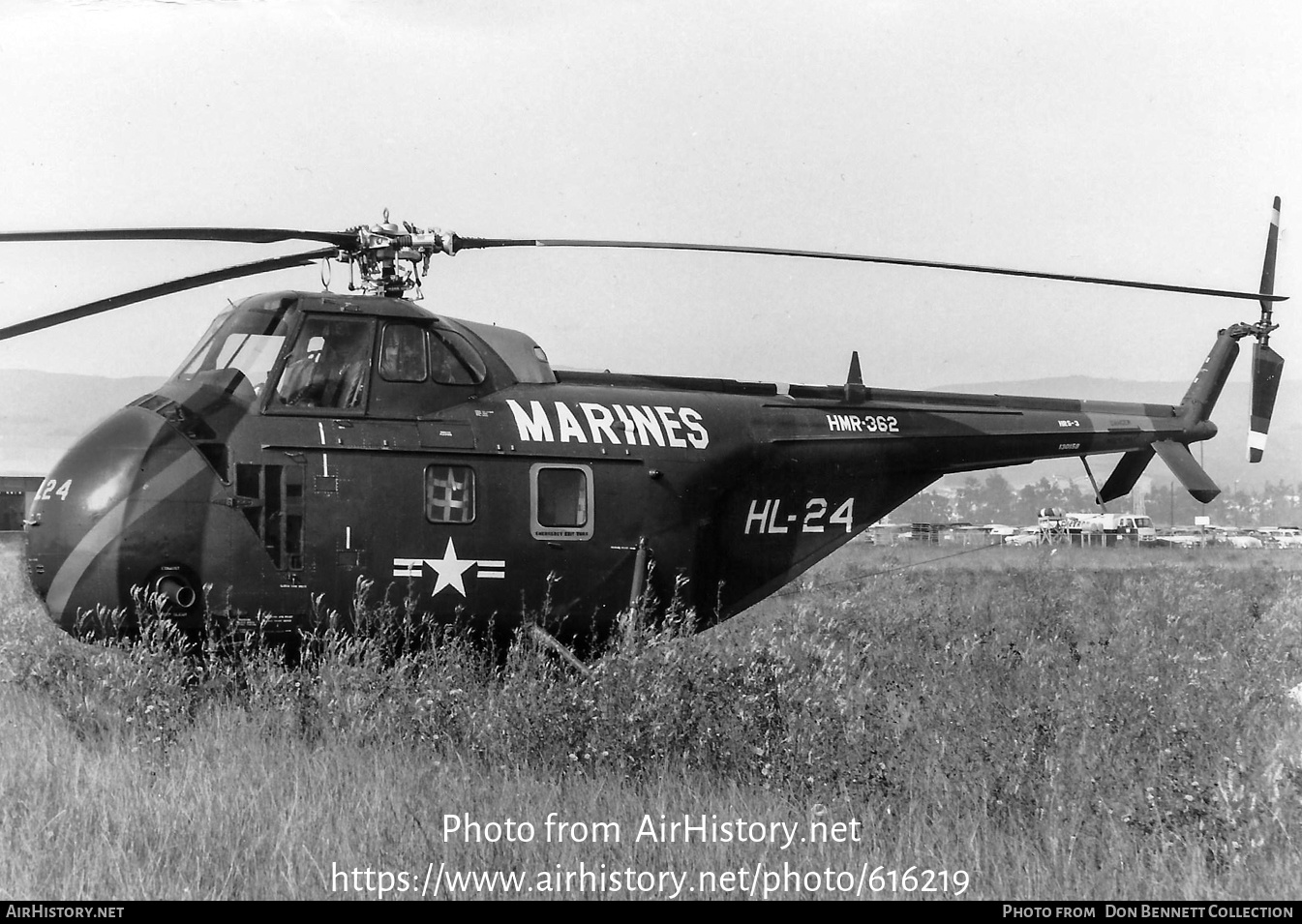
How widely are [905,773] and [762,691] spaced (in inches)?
56.8

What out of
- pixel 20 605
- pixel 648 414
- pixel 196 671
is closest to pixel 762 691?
pixel 648 414

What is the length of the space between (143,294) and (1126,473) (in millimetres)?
9865

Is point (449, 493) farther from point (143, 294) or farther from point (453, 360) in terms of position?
point (143, 294)

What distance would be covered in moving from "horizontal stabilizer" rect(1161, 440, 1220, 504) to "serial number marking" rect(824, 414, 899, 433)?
326 centimetres

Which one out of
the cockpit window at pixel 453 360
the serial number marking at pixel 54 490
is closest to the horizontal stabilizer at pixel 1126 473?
the cockpit window at pixel 453 360

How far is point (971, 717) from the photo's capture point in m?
7.60

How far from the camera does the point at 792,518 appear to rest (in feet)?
34.9

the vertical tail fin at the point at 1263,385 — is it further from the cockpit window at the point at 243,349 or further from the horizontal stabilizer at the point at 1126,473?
the cockpit window at the point at 243,349

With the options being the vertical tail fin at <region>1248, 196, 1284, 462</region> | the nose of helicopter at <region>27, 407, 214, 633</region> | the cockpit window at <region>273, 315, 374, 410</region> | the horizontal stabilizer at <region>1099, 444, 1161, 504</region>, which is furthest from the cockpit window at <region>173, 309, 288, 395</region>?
the vertical tail fin at <region>1248, 196, 1284, 462</region>

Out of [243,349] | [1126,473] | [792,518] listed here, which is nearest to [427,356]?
[243,349]

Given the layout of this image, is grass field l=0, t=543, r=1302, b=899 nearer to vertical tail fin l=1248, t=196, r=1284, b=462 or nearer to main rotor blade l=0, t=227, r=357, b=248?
main rotor blade l=0, t=227, r=357, b=248

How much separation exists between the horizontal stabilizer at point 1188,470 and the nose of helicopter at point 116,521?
9.38 metres

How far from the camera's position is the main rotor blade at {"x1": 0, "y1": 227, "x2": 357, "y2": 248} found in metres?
6.98
